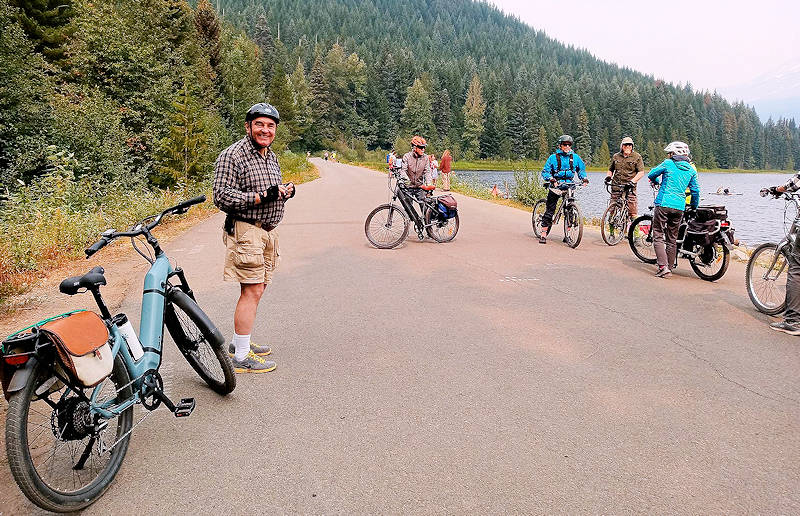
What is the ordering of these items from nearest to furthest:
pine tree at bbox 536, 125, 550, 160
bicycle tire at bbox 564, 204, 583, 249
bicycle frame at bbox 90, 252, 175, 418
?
1. bicycle frame at bbox 90, 252, 175, 418
2. bicycle tire at bbox 564, 204, 583, 249
3. pine tree at bbox 536, 125, 550, 160

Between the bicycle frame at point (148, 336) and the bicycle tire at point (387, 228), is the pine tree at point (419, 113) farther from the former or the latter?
→ the bicycle frame at point (148, 336)

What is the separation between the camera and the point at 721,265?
24.4 ft

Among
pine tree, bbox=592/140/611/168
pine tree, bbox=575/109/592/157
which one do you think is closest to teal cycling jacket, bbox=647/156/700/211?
pine tree, bbox=592/140/611/168

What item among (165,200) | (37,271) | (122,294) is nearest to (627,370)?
(122,294)

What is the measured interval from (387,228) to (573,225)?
143 inches

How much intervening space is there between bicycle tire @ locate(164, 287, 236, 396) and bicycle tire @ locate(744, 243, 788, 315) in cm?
578

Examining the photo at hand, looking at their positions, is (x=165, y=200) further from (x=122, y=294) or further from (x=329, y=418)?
(x=329, y=418)

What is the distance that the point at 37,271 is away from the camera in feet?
23.9

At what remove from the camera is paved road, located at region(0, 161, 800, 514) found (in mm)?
2650

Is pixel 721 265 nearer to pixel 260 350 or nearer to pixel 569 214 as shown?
pixel 569 214

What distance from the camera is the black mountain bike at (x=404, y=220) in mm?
9750

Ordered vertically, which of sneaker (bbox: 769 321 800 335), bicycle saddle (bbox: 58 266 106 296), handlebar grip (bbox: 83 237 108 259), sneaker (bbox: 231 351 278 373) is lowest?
sneaker (bbox: 231 351 278 373)

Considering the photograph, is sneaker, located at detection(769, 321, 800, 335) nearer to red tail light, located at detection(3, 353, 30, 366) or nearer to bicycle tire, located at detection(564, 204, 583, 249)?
bicycle tire, located at detection(564, 204, 583, 249)

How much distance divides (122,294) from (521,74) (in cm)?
15040
